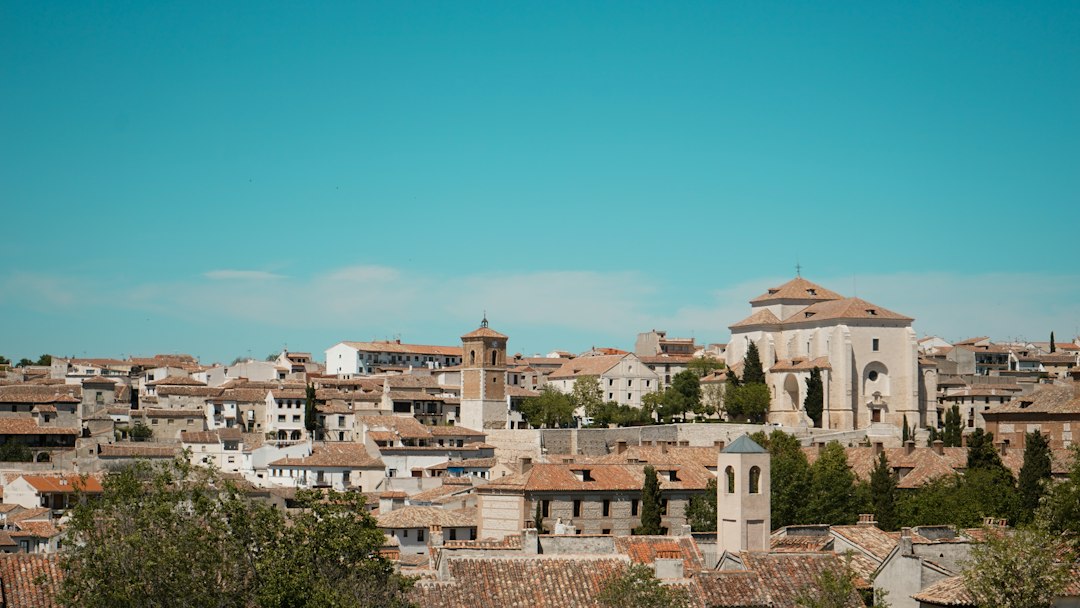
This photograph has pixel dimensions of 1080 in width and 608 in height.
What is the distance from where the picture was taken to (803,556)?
31.1 m

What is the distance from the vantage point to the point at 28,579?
29.4 m

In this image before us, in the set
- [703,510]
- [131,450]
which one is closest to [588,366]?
[131,450]

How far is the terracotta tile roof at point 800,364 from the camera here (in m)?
91.3

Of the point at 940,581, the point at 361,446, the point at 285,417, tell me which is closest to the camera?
the point at 940,581

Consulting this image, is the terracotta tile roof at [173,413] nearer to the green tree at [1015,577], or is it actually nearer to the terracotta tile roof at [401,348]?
the terracotta tile roof at [401,348]

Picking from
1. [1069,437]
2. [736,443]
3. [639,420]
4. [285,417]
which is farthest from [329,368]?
[736,443]

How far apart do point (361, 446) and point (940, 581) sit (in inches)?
2206

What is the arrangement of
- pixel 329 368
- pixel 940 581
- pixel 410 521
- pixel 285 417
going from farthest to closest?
pixel 329 368 < pixel 285 417 < pixel 410 521 < pixel 940 581

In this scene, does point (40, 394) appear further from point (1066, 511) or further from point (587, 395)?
point (1066, 511)

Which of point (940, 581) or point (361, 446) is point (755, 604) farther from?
point (361, 446)

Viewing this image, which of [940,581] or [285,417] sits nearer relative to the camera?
[940,581]

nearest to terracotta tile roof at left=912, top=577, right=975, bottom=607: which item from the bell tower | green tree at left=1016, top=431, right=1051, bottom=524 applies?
the bell tower

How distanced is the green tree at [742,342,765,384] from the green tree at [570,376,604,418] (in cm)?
830

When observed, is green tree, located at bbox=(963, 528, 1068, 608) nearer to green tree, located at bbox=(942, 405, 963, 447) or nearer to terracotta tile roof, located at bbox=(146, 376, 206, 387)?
green tree, located at bbox=(942, 405, 963, 447)
